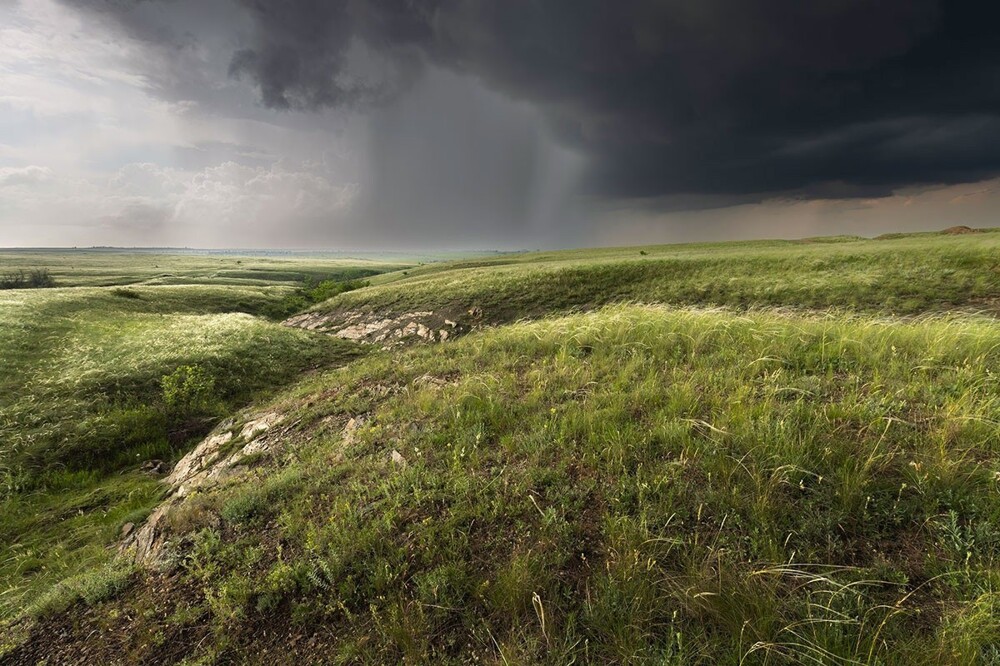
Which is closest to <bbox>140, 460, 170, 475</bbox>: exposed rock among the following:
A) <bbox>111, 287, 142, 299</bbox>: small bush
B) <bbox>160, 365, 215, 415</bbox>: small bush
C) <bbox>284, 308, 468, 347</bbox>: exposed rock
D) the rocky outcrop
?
the rocky outcrop

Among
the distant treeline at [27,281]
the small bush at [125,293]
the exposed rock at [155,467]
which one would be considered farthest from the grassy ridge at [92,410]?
the distant treeline at [27,281]

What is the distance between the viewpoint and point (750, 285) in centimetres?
2450

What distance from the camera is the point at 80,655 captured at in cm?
437

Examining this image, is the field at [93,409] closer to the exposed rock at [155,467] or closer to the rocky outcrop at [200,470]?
the exposed rock at [155,467]

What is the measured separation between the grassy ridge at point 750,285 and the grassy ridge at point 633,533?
14.9 m

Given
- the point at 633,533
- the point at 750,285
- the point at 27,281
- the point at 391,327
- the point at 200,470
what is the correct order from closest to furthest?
the point at 633,533
the point at 200,470
the point at 750,285
the point at 391,327
the point at 27,281

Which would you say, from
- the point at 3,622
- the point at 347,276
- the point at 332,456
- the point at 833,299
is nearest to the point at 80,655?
the point at 3,622

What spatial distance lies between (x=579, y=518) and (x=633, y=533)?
0.66 m

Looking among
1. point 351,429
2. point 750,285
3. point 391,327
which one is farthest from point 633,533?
point 391,327

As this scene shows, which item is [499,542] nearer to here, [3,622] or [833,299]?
[3,622]

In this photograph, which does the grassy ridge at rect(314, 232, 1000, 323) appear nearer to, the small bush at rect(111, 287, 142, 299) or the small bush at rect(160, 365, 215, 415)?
the small bush at rect(160, 365, 215, 415)

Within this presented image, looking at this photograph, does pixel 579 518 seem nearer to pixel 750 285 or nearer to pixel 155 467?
pixel 155 467

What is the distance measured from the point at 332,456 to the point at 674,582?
5.88 m

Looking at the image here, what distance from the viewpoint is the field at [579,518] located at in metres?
3.51
